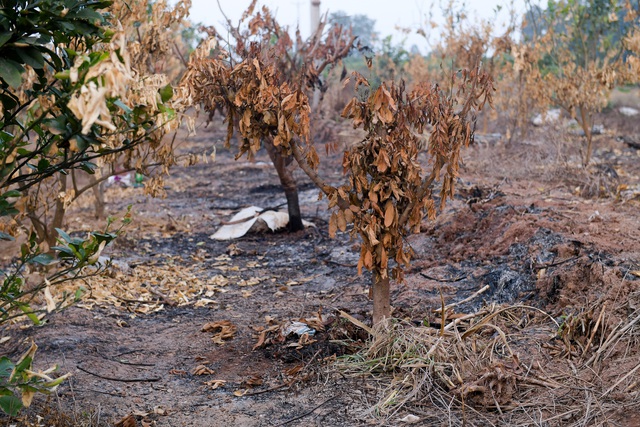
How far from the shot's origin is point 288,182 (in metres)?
7.45

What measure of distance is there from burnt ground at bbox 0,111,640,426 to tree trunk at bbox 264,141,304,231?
18cm

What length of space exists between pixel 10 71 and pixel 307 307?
11.5ft

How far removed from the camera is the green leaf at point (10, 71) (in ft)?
6.15

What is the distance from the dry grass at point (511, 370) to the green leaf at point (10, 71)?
7.42 feet

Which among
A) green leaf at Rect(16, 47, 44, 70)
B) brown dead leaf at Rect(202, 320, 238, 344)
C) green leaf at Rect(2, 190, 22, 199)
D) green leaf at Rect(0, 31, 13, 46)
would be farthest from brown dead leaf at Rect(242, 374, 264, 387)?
green leaf at Rect(0, 31, 13, 46)

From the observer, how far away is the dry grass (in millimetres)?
3062

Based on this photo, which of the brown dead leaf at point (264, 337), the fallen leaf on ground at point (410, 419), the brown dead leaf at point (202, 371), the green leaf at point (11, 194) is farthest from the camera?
the brown dead leaf at point (264, 337)

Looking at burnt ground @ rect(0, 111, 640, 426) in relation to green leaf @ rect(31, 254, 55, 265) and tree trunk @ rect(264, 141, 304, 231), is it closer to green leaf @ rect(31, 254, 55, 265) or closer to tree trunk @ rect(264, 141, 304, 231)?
tree trunk @ rect(264, 141, 304, 231)

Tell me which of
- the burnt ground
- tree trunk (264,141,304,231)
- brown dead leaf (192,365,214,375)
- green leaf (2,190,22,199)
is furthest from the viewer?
tree trunk (264,141,304,231)

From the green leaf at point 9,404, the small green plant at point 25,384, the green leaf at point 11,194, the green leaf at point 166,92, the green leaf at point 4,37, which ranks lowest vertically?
the green leaf at point 9,404

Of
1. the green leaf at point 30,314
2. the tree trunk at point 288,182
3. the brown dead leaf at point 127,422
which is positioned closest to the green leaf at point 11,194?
the green leaf at point 30,314

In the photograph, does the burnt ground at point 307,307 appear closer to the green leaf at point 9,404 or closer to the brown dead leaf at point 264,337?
the brown dead leaf at point 264,337

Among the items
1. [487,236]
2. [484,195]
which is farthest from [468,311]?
[484,195]

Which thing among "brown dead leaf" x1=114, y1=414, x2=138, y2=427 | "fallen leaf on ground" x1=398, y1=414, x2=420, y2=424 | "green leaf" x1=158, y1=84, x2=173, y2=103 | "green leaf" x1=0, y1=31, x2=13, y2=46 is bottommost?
"fallen leaf on ground" x1=398, y1=414, x2=420, y2=424
